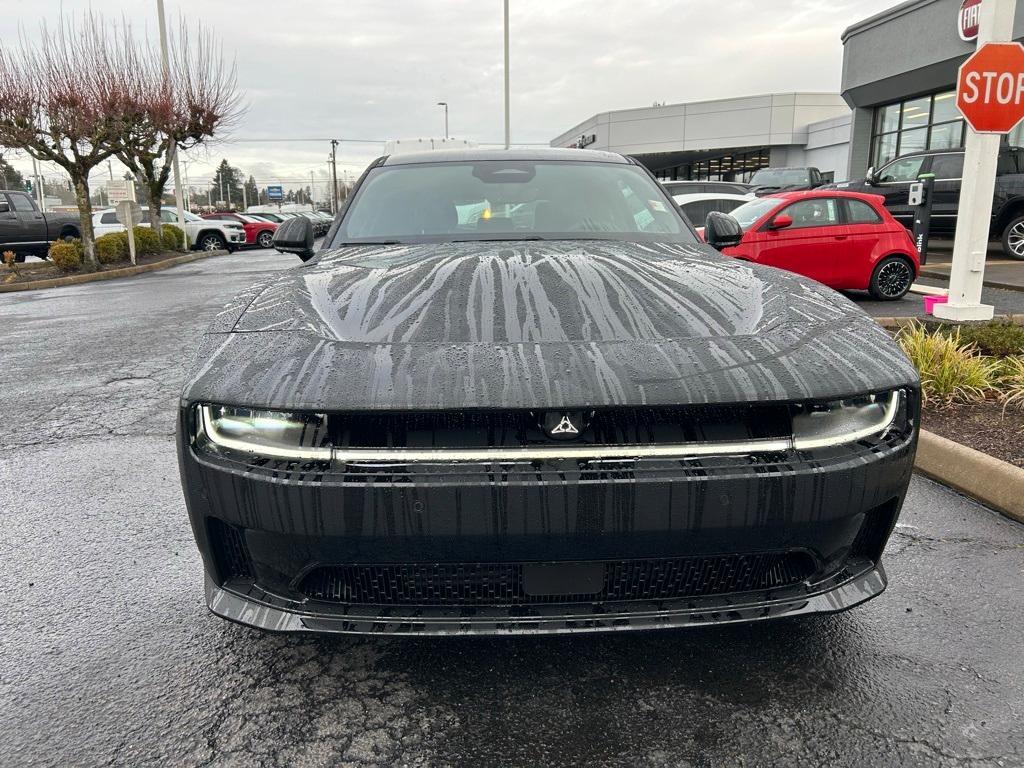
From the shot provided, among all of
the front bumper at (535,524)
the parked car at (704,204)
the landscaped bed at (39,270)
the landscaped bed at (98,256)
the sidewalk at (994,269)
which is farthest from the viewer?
the landscaped bed at (98,256)

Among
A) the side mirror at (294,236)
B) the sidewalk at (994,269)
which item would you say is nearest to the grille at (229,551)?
the side mirror at (294,236)

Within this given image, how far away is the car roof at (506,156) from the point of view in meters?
3.51

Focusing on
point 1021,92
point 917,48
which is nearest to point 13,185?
point 917,48

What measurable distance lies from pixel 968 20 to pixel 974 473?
1666 centimetres

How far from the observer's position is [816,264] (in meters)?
9.38

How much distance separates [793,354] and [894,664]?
3.28 feet

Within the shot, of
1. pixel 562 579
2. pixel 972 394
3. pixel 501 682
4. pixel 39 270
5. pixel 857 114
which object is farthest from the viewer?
pixel 857 114

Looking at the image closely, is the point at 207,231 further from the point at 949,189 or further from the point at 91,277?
the point at 949,189

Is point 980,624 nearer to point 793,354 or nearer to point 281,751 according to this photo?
point 793,354

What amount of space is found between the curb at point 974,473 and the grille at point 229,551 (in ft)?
9.85

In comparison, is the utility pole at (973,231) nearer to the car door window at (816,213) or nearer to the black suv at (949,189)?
the car door window at (816,213)

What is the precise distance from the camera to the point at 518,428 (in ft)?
5.62

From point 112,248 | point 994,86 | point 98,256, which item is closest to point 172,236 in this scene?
point 112,248

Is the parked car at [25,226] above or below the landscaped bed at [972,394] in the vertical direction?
above
